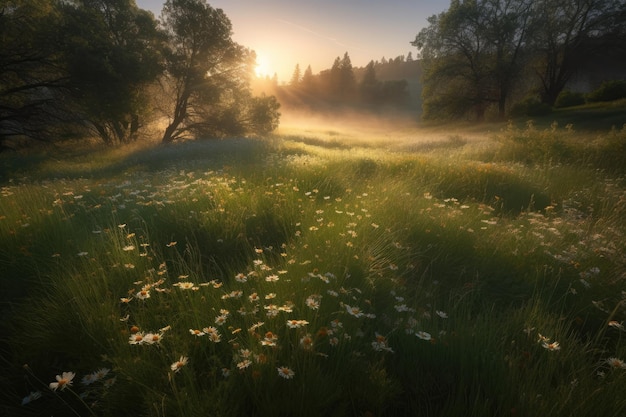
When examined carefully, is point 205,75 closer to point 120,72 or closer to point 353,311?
point 120,72

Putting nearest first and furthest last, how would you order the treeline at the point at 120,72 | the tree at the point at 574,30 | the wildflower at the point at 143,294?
the wildflower at the point at 143,294
the treeline at the point at 120,72
the tree at the point at 574,30

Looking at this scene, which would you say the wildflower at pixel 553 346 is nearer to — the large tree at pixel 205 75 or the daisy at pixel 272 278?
the daisy at pixel 272 278

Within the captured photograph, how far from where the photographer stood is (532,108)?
1123 inches

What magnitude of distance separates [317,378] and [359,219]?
2628 mm

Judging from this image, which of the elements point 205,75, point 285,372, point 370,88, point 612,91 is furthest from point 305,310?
point 370,88

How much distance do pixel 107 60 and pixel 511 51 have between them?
3642 cm

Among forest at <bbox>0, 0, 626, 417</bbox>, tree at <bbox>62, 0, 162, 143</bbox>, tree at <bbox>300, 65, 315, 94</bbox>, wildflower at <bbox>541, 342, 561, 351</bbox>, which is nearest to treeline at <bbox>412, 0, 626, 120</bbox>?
forest at <bbox>0, 0, 626, 417</bbox>

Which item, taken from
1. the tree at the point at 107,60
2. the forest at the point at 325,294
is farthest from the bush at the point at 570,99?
the tree at the point at 107,60

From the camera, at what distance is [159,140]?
2266 centimetres

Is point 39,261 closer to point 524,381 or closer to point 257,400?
point 257,400

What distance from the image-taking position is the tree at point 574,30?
28.5 metres

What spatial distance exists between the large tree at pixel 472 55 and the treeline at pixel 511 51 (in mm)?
87

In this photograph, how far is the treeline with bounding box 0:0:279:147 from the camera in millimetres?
14180

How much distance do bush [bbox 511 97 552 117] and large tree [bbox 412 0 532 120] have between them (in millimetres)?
2525
